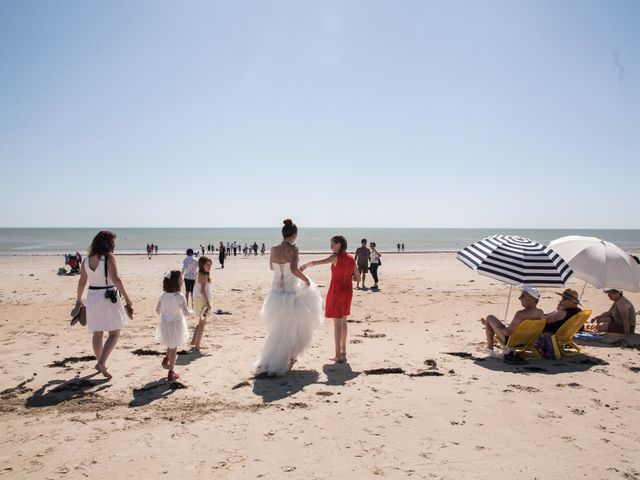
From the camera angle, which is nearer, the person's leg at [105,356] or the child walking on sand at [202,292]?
the person's leg at [105,356]

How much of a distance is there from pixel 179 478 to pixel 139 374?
291cm

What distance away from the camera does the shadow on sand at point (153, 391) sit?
4.84 m

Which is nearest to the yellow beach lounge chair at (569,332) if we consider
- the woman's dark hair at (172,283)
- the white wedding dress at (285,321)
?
the white wedding dress at (285,321)

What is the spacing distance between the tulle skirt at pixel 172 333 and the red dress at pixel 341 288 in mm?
2149

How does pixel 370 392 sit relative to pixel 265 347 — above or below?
below

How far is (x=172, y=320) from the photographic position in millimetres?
5711

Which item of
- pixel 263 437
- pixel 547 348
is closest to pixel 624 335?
pixel 547 348

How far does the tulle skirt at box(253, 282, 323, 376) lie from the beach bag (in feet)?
12.4

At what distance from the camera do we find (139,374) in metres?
5.84

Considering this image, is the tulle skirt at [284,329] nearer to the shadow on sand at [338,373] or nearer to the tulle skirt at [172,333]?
the shadow on sand at [338,373]

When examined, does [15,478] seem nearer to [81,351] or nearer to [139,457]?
[139,457]

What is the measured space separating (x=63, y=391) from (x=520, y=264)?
21.8ft

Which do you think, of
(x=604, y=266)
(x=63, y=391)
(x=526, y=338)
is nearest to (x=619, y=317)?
(x=604, y=266)

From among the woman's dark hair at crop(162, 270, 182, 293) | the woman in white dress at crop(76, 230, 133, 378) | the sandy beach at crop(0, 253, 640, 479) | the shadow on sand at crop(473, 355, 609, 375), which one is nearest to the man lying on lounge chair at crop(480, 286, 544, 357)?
the shadow on sand at crop(473, 355, 609, 375)
